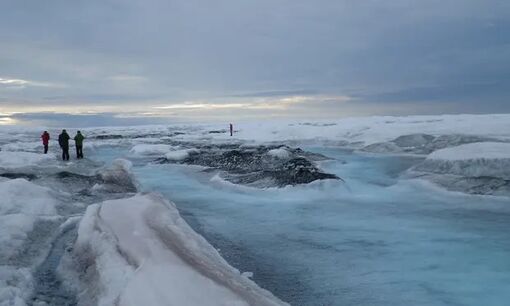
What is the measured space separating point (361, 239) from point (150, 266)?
4.43 m

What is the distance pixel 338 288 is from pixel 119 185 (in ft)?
32.8

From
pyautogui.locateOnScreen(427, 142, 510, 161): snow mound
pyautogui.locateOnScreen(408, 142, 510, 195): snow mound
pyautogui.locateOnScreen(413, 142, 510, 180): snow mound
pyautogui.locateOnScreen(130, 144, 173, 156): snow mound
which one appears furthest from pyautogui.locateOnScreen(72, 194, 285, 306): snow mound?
pyautogui.locateOnScreen(130, 144, 173, 156): snow mound

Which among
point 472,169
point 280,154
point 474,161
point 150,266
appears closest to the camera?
point 150,266

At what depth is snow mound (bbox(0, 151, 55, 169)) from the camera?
762 inches

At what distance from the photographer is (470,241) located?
852cm

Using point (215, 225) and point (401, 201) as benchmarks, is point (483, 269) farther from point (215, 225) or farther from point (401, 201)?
point (401, 201)

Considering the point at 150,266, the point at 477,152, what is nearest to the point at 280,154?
the point at 477,152

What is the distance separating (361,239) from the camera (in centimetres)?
867

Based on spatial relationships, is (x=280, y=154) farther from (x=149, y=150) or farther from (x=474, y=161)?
(x=149, y=150)

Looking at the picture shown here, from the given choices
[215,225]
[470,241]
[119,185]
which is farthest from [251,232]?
[119,185]

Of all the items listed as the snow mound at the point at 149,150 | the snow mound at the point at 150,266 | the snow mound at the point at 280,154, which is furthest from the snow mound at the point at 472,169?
the snow mound at the point at 149,150

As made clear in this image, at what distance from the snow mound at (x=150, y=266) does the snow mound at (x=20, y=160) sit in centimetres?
1263

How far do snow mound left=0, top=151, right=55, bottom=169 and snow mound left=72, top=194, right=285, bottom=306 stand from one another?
497 inches

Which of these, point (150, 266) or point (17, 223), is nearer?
point (150, 266)
